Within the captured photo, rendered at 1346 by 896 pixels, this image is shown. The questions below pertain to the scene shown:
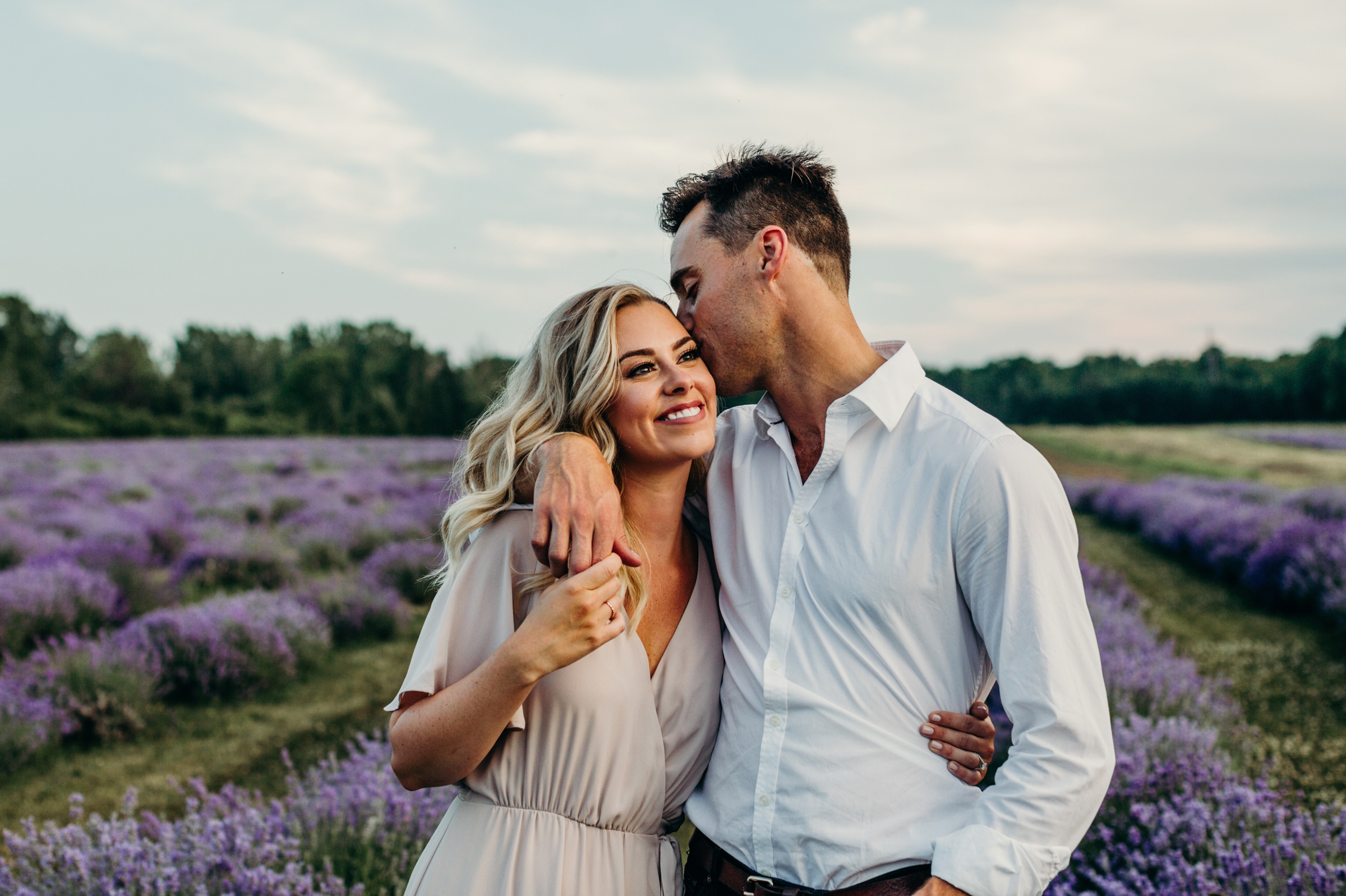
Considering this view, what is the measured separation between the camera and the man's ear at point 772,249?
2.30 m

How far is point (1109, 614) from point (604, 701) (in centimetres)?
593

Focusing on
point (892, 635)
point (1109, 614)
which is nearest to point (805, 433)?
point (892, 635)

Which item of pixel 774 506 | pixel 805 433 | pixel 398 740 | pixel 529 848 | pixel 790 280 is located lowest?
pixel 529 848

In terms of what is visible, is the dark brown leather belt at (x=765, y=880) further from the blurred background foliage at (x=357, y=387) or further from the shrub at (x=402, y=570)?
the blurred background foliage at (x=357, y=387)

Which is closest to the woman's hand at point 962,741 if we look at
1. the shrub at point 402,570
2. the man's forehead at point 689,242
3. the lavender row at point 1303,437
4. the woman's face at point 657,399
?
the woman's face at point 657,399

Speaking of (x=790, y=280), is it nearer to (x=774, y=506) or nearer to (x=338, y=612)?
(x=774, y=506)

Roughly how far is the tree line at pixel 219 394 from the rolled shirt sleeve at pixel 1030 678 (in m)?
34.0

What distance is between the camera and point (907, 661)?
1.84 meters

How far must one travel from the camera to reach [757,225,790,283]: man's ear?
230 centimetres

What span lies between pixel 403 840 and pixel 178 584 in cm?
637

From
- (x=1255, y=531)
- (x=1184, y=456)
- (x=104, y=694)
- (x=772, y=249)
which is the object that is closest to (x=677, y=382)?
(x=772, y=249)

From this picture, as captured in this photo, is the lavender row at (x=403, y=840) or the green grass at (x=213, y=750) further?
the green grass at (x=213, y=750)

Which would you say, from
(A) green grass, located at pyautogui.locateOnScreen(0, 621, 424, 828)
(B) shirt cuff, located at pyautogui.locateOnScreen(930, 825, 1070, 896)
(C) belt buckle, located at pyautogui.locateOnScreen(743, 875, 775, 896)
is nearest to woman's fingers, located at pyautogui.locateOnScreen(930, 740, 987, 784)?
(B) shirt cuff, located at pyautogui.locateOnScreen(930, 825, 1070, 896)

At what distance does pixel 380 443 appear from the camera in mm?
26359
